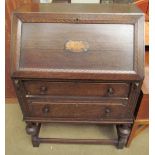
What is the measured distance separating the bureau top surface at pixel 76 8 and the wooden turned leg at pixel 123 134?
2.50ft

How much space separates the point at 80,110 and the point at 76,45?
43 centimetres

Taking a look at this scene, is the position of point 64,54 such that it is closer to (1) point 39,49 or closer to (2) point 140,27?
(1) point 39,49

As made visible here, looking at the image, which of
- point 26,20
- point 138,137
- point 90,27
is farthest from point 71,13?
point 138,137

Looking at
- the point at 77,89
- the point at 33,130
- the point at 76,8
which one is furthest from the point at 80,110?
the point at 76,8

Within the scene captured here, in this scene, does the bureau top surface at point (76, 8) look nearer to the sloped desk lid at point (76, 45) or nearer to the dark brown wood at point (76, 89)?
the sloped desk lid at point (76, 45)

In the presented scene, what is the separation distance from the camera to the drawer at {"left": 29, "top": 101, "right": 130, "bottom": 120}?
4.25 ft

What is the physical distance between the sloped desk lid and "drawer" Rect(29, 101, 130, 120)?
244 mm

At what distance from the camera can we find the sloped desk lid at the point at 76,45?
1110 millimetres

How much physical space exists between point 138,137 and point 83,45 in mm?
975

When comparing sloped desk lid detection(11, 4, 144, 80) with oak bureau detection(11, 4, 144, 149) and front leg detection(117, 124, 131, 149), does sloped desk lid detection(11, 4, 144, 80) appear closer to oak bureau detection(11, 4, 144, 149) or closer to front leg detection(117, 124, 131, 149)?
oak bureau detection(11, 4, 144, 149)

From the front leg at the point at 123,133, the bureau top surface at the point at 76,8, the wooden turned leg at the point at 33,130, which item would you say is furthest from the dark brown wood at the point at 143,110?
the wooden turned leg at the point at 33,130

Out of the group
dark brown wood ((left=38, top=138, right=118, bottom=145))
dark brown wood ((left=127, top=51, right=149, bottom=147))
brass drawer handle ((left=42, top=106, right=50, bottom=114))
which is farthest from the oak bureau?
dark brown wood ((left=38, top=138, right=118, bottom=145))

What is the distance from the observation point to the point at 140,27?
110 cm

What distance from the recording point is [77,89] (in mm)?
1220
